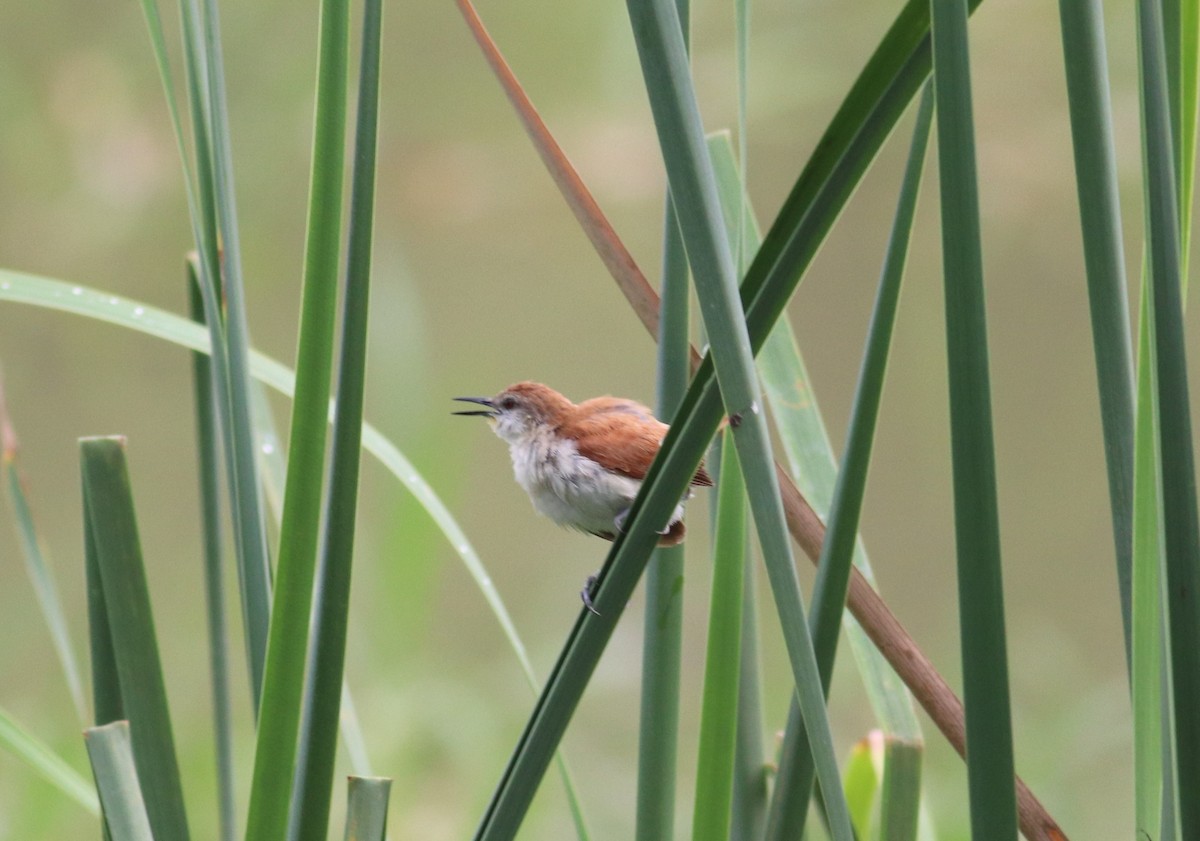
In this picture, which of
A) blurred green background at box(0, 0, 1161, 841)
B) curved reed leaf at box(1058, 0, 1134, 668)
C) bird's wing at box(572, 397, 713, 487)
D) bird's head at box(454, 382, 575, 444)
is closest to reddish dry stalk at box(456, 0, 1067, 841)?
curved reed leaf at box(1058, 0, 1134, 668)

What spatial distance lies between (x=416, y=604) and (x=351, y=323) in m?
1.06

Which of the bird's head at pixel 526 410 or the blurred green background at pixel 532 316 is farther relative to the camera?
the blurred green background at pixel 532 316

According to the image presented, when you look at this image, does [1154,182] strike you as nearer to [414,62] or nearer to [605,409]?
[605,409]

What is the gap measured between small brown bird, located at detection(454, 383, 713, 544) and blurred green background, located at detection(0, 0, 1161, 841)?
1.31m

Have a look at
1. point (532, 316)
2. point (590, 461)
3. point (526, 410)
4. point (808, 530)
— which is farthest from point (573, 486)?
point (532, 316)

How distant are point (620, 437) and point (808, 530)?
A: 0.27 meters

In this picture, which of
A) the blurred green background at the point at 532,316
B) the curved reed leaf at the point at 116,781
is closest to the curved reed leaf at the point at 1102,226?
the curved reed leaf at the point at 116,781

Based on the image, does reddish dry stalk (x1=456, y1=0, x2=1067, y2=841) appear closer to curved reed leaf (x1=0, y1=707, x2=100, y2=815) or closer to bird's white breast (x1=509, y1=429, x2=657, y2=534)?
bird's white breast (x1=509, y1=429, x2=657, y2=534)

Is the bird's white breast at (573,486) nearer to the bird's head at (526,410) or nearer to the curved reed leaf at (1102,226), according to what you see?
the bird's head at (526,410)

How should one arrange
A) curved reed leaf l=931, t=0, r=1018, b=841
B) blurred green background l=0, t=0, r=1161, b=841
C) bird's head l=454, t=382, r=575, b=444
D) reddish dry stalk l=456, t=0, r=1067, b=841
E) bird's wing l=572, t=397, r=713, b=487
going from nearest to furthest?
curved reed leaf l=931, t=0, r=1018, b=841, reddish dry stalk l=456, t=0, r=1067, b=841, bird's wing l=572, t=397, r=713, b=487, bird's head l=454, t=382, r=575, b=444, blurred green background l=0, t=0, r=1161, b=841

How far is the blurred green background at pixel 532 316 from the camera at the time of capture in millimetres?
2229

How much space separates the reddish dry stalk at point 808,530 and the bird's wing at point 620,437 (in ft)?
0.64

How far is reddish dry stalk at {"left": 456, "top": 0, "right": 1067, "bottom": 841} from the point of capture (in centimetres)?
46

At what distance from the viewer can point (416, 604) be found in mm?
1403
